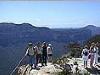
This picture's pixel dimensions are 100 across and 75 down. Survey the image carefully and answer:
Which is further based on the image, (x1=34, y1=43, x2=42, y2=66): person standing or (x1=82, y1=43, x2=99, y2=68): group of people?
(x1=34, y1=43, x2=42, y2=66): person standing

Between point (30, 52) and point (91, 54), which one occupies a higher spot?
point (30, 52)

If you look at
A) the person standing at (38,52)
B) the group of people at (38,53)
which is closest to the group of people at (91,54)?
the group of people at (38,53)

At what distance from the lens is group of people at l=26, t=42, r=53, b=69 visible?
73.1ft

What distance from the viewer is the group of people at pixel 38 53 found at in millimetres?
22278

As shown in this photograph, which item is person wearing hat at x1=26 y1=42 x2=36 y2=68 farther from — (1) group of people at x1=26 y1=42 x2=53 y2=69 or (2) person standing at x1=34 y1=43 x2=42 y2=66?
(2) person standing at x1=34 y1=43 x2=42 y2=66

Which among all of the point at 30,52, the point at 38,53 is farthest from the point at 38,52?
the point at 30,52

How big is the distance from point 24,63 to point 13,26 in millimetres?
113046

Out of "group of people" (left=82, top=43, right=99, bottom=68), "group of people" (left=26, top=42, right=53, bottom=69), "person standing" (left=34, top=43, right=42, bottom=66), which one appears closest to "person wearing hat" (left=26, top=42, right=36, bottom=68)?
"group of people" (left=26, top=42, right=53, bottom=69)

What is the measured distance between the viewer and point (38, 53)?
22938 millimetres

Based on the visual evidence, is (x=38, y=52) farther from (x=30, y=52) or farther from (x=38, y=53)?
(x=30, y=52)

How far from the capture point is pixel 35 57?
22891 millimetres

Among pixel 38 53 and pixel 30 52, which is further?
pixel 38 53

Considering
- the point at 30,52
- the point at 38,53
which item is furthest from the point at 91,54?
the point at 30,52

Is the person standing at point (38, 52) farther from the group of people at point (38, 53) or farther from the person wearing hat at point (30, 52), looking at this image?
the person wearing hat at point (30, 52)
